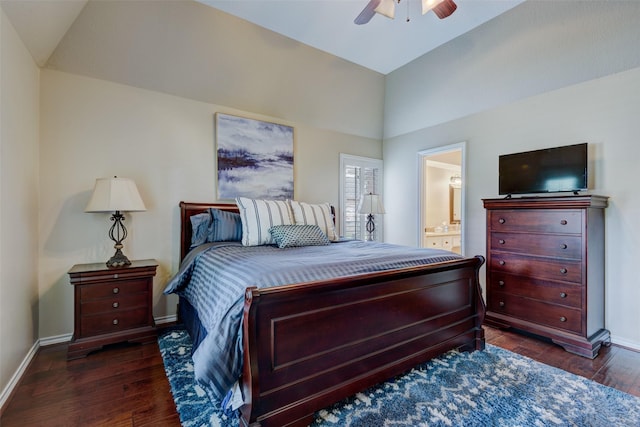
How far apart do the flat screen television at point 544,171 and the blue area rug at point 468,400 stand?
1.62m

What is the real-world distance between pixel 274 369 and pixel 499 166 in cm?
312

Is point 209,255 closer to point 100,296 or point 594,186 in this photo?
point 100,296

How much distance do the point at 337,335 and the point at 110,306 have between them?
80.1 inches

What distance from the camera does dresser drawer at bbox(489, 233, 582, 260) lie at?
250cm

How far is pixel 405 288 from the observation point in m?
2.00

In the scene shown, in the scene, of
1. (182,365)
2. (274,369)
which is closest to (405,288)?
(274,369)

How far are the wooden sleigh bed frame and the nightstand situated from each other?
1685 millimetres

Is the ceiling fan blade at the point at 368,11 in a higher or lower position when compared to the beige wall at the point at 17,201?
higher

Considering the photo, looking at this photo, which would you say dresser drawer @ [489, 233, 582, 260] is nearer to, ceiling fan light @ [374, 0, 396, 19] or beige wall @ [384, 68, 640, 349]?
beige wall @ [384, 68, 640, 349]

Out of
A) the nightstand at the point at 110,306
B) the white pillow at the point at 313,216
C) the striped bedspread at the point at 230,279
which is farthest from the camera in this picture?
the white pillow at the point at 313,216

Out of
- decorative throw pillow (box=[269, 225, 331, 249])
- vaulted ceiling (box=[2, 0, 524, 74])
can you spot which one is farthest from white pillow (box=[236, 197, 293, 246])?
vaulted ceiling (box=[2, 0, 524, 74])

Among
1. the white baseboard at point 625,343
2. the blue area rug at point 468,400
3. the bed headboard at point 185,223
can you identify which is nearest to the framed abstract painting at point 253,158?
the bed headboard at point 185,223

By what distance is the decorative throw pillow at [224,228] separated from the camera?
9.94 ft

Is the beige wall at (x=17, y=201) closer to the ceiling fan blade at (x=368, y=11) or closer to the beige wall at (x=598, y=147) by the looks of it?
the ceiling fan blade at (x=368, y=11)
